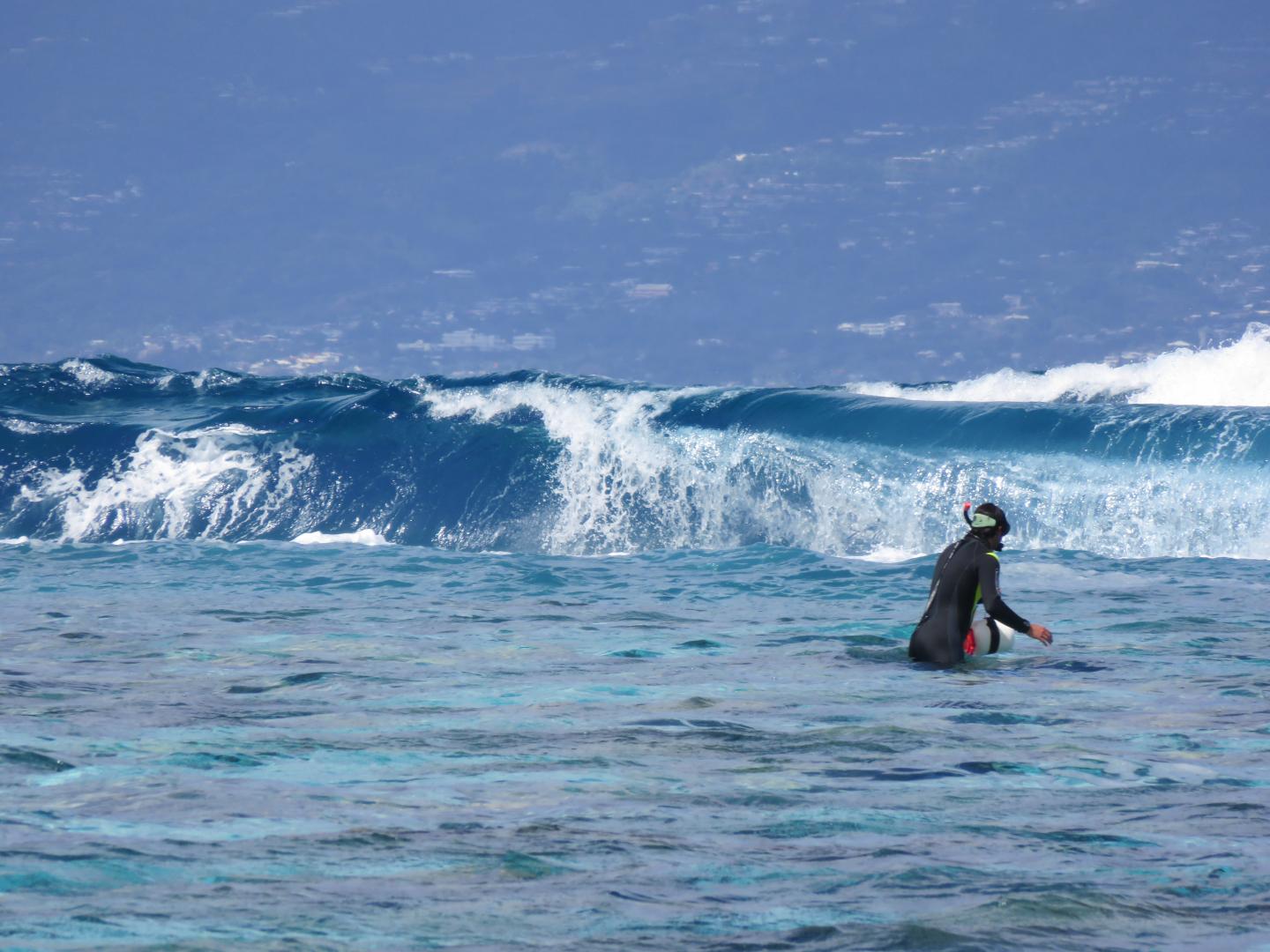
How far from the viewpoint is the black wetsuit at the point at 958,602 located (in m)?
8.81

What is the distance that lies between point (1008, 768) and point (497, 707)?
2.68 m

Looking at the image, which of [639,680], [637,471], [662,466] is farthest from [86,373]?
[639,680]

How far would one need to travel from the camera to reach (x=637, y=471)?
1819cm

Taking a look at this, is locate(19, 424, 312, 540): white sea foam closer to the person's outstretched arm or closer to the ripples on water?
the ripples on water

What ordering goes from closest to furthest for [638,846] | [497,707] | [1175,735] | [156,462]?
1. [638,846]
2. [1175,735]
3. [497,707]
4. [156,462]

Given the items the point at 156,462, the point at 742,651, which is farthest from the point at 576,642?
the point at 156,462

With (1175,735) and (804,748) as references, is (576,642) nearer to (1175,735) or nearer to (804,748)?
(804,748)

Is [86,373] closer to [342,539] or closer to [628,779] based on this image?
[342,539]

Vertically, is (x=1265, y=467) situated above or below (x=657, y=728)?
above

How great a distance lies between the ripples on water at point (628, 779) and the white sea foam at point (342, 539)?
597 cm

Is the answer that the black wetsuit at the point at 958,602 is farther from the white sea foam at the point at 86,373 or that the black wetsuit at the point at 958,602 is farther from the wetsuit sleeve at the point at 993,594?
the white sea foam at the point at 86,373

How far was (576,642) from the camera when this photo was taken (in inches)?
393

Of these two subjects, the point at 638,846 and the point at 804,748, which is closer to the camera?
the point at 638,846

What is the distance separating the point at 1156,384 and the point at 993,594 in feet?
44.6
